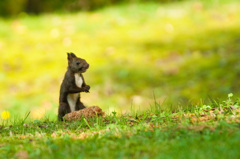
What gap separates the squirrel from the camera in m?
5.34

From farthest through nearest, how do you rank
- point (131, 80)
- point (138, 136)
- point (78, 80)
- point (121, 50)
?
point (121, 50)
point (131, 80)
point (78, 80)
point (138, 136)

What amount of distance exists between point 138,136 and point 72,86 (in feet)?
5.73

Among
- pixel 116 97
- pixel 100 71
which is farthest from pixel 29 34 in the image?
pixel 116 97

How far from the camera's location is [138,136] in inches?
156

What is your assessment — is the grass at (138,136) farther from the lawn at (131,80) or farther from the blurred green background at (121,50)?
the blurred green background at (121,50)

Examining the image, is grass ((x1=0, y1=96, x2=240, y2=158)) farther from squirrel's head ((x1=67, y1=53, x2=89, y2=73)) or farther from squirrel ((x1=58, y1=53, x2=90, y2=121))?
squirrel's head ((x1=67, y1=53, x2=89, y2=73))

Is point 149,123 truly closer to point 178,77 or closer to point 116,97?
A: point 116,97

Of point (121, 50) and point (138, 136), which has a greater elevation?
point (121, 50)

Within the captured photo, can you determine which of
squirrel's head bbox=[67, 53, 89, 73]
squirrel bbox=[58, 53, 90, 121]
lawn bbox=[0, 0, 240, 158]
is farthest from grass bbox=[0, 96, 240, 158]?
squirrel's head bbox=[67, 53, 89, 73]

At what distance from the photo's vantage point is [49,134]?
181 inches

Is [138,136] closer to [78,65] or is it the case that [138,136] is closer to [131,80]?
[78,65]

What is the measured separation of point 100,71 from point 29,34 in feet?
14.7

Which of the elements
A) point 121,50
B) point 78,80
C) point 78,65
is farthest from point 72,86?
point 121,50

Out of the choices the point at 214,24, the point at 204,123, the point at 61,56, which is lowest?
the point at 204,123
